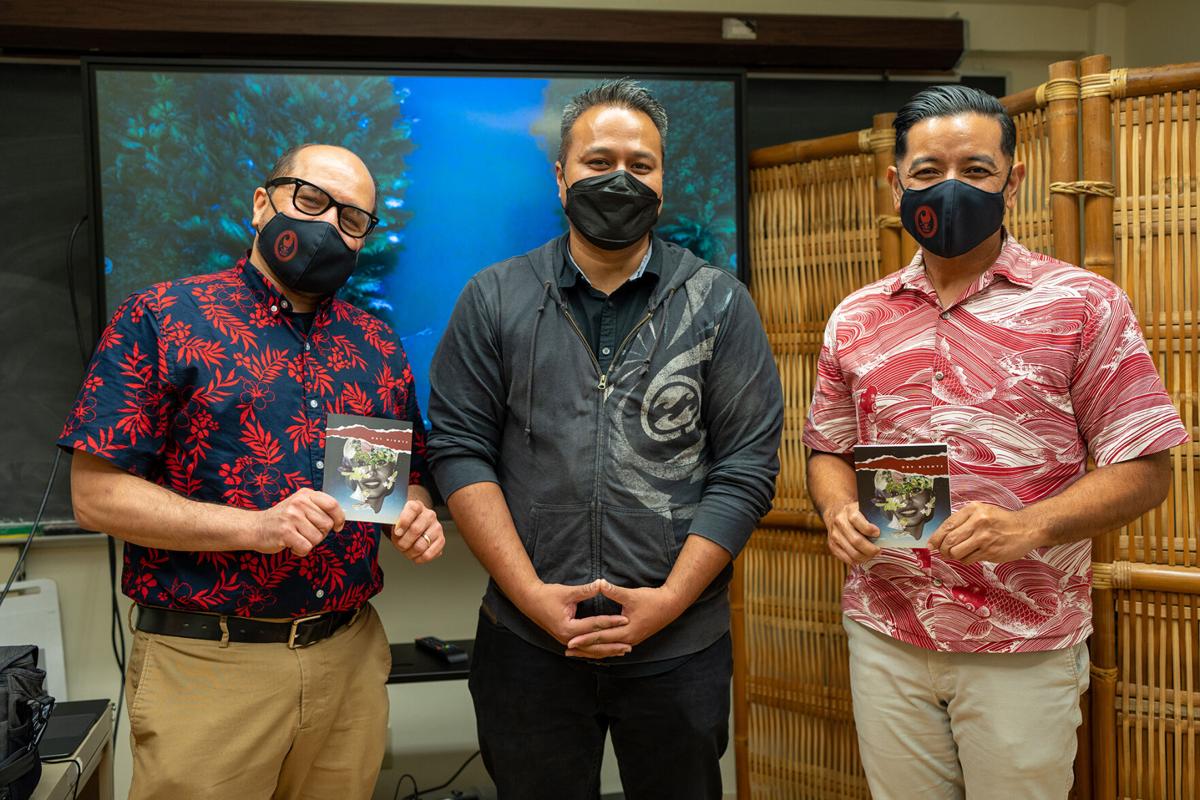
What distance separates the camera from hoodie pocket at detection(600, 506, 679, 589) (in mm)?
1618

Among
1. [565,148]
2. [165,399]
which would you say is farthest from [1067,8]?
[165,399]

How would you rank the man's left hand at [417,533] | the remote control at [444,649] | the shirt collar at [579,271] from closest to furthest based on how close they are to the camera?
the man's left hand at [417,533] < the shirt collar at [579,271] < the remote control at [444,649]

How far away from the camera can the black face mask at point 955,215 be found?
1.64 meters

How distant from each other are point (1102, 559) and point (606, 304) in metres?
1.42

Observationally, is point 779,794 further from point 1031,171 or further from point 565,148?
point 565,148

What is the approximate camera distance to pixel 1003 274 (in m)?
1.67

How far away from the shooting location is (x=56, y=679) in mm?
2820

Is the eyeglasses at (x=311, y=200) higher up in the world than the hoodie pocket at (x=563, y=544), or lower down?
higher up

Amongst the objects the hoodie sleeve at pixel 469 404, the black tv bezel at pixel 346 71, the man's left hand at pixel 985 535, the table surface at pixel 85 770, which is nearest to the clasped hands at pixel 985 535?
the man's left hand at pixel 985 535

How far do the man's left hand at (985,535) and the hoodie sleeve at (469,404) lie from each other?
2.61ft

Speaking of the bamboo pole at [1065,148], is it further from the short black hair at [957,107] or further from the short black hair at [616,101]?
the short black hair at [616,101]

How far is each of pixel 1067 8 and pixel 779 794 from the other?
115 inches

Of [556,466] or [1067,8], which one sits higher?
[1067,8]

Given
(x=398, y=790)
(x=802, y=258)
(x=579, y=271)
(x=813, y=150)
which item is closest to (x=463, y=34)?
(x=813, y=150)
